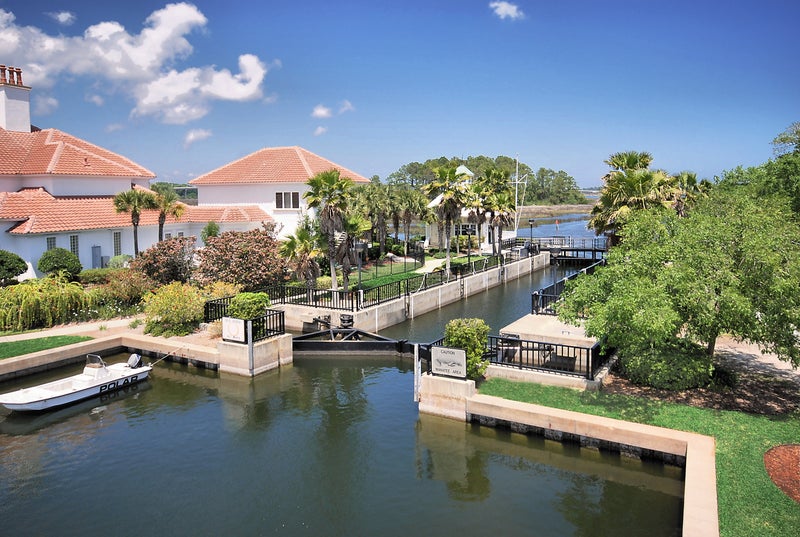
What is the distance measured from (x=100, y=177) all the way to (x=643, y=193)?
111ft

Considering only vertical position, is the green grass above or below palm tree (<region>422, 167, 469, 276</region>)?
below

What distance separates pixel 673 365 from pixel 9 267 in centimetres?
3000

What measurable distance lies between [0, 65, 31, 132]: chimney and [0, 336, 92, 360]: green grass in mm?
24750

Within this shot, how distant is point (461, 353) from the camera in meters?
16.4

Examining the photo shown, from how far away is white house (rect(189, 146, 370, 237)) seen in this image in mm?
44812

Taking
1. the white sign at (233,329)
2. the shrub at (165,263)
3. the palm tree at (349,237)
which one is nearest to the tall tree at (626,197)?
the palm tree at (349,237)

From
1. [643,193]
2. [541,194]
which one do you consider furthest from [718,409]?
[541,194]

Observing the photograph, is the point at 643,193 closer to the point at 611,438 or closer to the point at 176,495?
the point at 611,438

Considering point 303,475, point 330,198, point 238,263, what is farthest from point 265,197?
point 303,475

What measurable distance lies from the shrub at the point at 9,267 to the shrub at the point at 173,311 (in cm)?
930

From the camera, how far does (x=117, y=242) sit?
3738 centimetres

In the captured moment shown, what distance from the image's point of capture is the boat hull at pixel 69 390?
57.9 ft

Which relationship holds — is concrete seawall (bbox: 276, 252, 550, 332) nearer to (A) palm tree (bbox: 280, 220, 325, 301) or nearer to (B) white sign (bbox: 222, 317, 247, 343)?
(A) palm tree (bbox: 280, 220, 325, 301)

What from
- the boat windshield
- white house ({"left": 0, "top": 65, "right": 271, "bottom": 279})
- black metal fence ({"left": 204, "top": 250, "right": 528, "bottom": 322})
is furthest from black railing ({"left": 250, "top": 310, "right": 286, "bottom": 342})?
white house ({"left": 0, "top": 65, "right": 271, "bottom": 279})
